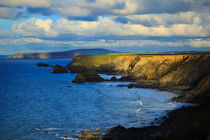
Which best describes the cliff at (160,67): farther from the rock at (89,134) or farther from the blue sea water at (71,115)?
the rock at (89,134)

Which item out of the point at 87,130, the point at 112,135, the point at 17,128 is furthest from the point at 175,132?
the point at 17,128

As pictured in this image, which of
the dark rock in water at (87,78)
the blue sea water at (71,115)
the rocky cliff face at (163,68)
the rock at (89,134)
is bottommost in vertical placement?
the blue sea water at (71,115)

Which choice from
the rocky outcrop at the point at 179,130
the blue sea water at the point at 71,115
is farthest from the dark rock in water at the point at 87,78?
the rocky outcrop at the point at 179,130

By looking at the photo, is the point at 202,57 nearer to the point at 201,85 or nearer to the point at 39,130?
the point at 201,85

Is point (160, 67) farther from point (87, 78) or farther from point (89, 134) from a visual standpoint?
point (89, 134)

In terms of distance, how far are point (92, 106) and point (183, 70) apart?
32.2 meters

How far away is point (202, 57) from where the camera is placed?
2638 inches

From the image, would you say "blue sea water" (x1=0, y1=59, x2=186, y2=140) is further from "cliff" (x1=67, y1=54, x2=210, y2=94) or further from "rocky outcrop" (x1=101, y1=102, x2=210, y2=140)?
"cliff" (x1=67, y1=54, x2=210, y2=94)

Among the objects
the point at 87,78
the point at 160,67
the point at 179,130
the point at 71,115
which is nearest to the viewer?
the point at 179,130

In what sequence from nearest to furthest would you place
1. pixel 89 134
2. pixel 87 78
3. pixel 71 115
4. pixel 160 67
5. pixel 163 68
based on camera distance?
pixel 89 134, pixel 71 115, pixel 163 68, pixel 160 67, pixel 87 78

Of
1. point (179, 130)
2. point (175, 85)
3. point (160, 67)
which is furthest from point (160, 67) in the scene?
point (179, 130)

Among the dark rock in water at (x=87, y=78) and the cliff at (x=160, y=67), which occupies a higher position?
the cliff at (x=160, y=67)

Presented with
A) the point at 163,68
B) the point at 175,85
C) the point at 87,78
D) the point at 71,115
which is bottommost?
the point at 71,115

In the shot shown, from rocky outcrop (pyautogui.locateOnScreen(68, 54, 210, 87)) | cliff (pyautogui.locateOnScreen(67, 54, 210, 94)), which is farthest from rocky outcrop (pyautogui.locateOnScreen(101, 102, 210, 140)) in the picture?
rocky outcrop (pyautogui.locateOnScreen(68, 54, 210, 87))
